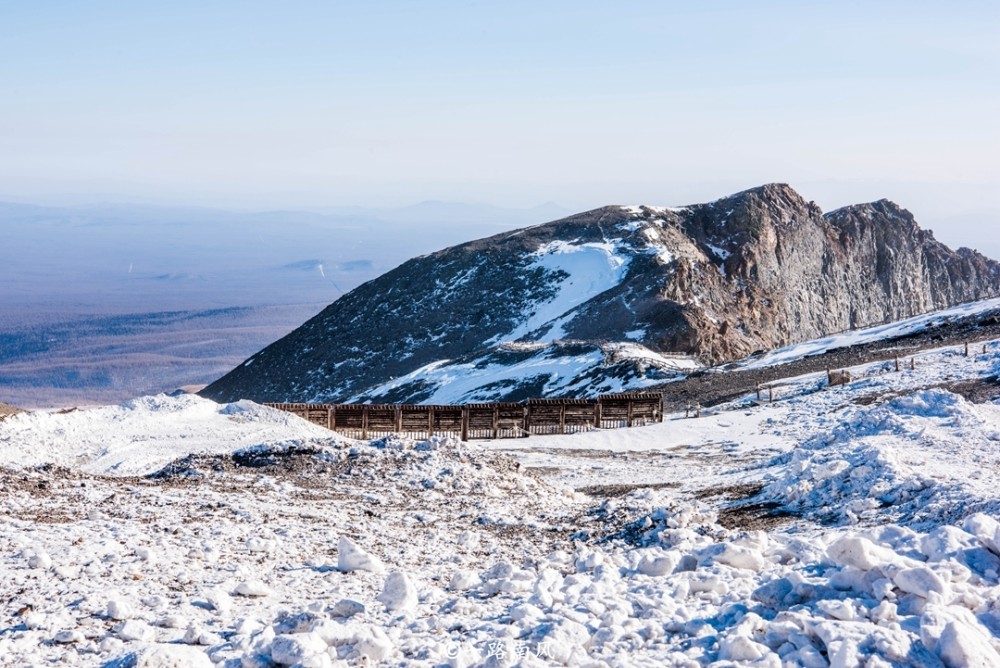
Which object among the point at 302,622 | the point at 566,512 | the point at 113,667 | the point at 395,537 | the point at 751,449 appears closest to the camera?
the point at 113,667

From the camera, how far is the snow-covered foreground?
326 inches

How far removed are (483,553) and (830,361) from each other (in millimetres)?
30994

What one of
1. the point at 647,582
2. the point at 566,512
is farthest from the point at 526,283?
the point at 647,582

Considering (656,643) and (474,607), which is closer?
(656,643)

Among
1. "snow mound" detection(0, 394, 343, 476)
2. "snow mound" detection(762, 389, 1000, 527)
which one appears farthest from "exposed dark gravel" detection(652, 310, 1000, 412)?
"snow mound" detection(0, 394, 343, 476)

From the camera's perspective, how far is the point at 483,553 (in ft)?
43.3

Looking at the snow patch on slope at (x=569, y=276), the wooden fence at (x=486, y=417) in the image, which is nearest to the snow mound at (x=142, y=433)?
the wooden fence at (x=486, y=417)

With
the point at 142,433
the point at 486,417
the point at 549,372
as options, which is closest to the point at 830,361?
the point at 549,372

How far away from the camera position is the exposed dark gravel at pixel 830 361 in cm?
3797

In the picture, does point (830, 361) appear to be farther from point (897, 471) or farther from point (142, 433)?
point (142, 433)

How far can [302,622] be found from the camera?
895 centimetres

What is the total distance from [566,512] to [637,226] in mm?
66678

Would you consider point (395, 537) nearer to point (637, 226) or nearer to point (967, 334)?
point (967, 334)

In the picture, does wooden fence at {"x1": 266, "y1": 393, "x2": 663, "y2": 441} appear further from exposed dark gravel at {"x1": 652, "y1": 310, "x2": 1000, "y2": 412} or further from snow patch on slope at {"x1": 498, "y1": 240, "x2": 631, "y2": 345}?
snow patch on slope at {"x1": 498, "y1": 240, "x2": 631, "y2": 345}
